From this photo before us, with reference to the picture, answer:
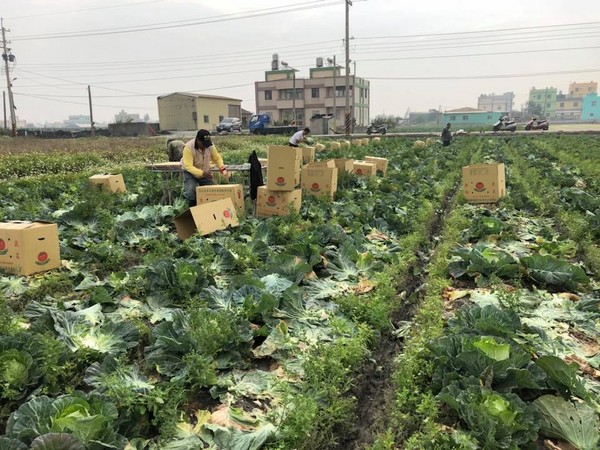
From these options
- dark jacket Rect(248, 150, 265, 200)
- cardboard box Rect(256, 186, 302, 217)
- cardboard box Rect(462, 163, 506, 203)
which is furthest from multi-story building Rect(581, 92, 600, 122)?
cardboard box Rect(256, 186, 302, 217)

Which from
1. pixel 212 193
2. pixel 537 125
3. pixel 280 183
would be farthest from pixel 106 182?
pixel 537 125

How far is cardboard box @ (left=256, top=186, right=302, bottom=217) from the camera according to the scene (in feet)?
23.8

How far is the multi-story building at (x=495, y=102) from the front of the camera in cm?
14830

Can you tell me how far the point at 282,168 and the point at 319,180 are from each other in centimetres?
170

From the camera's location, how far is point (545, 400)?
2.56m

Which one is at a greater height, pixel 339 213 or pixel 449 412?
pixel 339 213

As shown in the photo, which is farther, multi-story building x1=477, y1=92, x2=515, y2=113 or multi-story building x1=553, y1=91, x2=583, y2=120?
multi-story building x1=477, y1=92, x2=515, y2=113

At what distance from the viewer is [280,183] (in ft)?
23.5

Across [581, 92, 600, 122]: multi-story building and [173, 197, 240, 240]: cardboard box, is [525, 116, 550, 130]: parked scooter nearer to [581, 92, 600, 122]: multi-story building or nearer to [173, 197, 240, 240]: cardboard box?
[173, 197, 240, 240]: cardboard box

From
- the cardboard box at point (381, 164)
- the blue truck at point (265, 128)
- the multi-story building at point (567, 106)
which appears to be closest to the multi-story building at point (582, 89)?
the multi-story building at point (567, 106)

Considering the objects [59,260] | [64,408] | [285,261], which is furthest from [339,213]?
[64,408]

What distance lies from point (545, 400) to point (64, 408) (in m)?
2.66

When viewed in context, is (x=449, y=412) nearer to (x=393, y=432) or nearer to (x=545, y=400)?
(x=393, y=432)

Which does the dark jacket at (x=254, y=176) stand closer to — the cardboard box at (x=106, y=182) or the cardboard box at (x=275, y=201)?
the cardboard box at (x=275, y=201)
